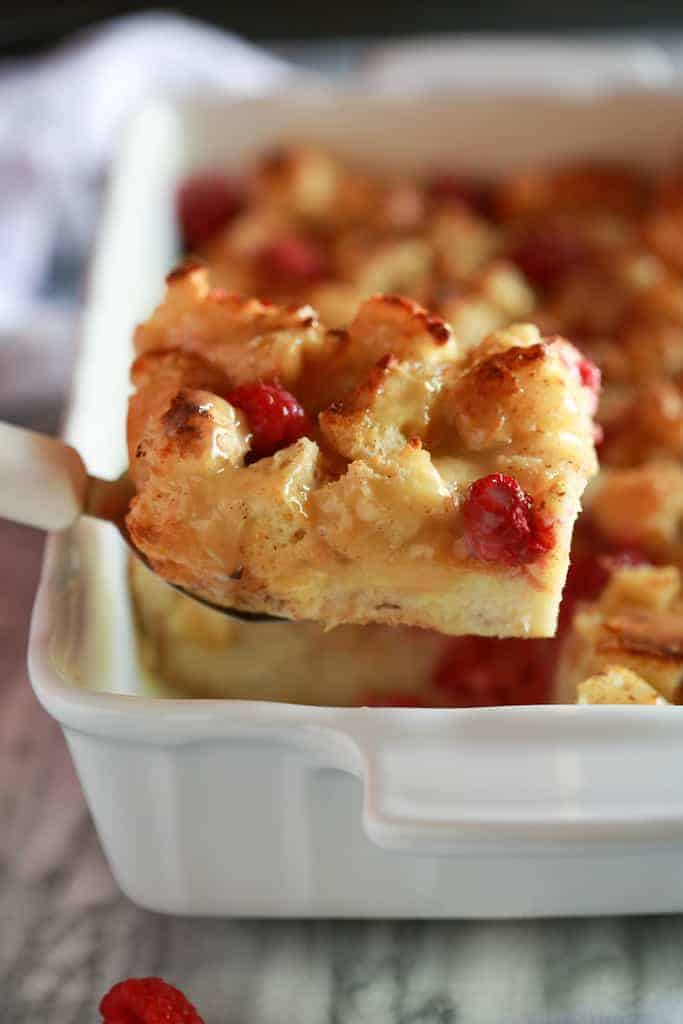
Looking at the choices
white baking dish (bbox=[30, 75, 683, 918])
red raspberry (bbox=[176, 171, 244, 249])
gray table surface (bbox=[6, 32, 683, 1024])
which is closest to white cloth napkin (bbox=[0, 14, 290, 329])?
red raspberry (bbox=[176, 171, 244, 249])

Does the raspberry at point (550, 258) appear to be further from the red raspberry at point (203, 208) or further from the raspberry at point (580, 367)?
the raspberry at point (580, 367)

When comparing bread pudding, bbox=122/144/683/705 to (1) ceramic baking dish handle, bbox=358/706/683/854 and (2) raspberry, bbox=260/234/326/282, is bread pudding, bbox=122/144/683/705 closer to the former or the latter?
(2) raspberry, bbox=260/234/326/282

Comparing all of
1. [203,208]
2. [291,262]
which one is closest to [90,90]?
[203,208]

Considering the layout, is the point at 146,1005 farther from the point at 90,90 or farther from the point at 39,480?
the point at 90,90

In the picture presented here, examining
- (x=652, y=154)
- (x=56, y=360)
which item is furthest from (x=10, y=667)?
(x=652, y=154)

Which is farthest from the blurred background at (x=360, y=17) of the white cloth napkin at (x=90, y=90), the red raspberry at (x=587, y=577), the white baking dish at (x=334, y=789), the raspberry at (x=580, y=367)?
the raspberry at (x=580, y=367)

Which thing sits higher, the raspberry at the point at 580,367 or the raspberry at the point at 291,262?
the raspberry at the point at 580,367
